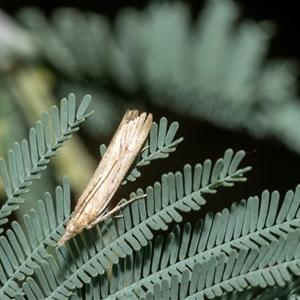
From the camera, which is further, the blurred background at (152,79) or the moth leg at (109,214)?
the blurred background at (152,79)

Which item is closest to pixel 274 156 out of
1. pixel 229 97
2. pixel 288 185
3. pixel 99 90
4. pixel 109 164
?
pixel 288 185

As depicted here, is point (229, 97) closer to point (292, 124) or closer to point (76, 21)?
point (292, 124)

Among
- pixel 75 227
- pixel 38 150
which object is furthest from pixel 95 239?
pixel 38 150

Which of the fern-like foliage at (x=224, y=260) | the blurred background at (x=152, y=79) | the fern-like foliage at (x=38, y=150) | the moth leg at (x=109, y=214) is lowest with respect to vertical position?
the fern-like foliage at (x=224, y=260)

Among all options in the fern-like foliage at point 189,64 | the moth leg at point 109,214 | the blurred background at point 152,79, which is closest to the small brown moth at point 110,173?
the moth leg at point 109,214

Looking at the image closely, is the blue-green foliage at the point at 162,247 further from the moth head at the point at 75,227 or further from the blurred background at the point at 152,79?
the blurred background at the point at 152,79

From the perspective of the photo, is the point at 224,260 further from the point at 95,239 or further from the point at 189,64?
the point at 189,64

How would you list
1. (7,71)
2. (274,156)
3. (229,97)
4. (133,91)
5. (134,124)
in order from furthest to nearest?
(274,156) → (7,71) → (133,91) → (229,97) → (134,124)
